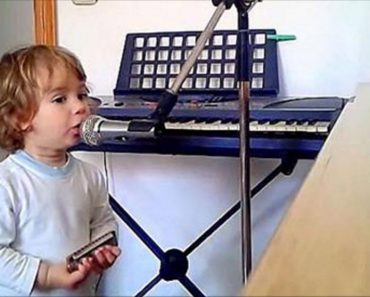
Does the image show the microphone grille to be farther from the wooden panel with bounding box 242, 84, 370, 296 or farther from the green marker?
the green marker

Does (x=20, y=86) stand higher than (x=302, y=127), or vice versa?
(x=20, y=86)

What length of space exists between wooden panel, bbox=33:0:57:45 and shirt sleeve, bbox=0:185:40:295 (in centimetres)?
116

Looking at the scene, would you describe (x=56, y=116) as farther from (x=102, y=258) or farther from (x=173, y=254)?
(x=173, y=254)

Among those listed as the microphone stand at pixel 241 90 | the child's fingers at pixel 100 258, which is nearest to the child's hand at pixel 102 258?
the child's fingers at pixel 100 258

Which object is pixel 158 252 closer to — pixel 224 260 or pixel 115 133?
pixel 224 260

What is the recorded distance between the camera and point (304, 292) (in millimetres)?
394

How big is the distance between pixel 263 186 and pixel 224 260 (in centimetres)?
37

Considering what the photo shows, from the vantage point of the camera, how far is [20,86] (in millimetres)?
1401

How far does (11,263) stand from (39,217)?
4.5 inches

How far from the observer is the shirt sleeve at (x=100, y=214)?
58.4 inches

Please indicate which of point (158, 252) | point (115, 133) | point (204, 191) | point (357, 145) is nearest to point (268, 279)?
point (357, 145)

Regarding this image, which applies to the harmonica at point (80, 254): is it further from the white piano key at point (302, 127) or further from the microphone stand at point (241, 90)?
the white piano key at point (302, 127)

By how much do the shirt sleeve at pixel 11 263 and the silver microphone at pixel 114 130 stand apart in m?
0.21

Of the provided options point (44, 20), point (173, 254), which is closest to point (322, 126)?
point (173, 254)
